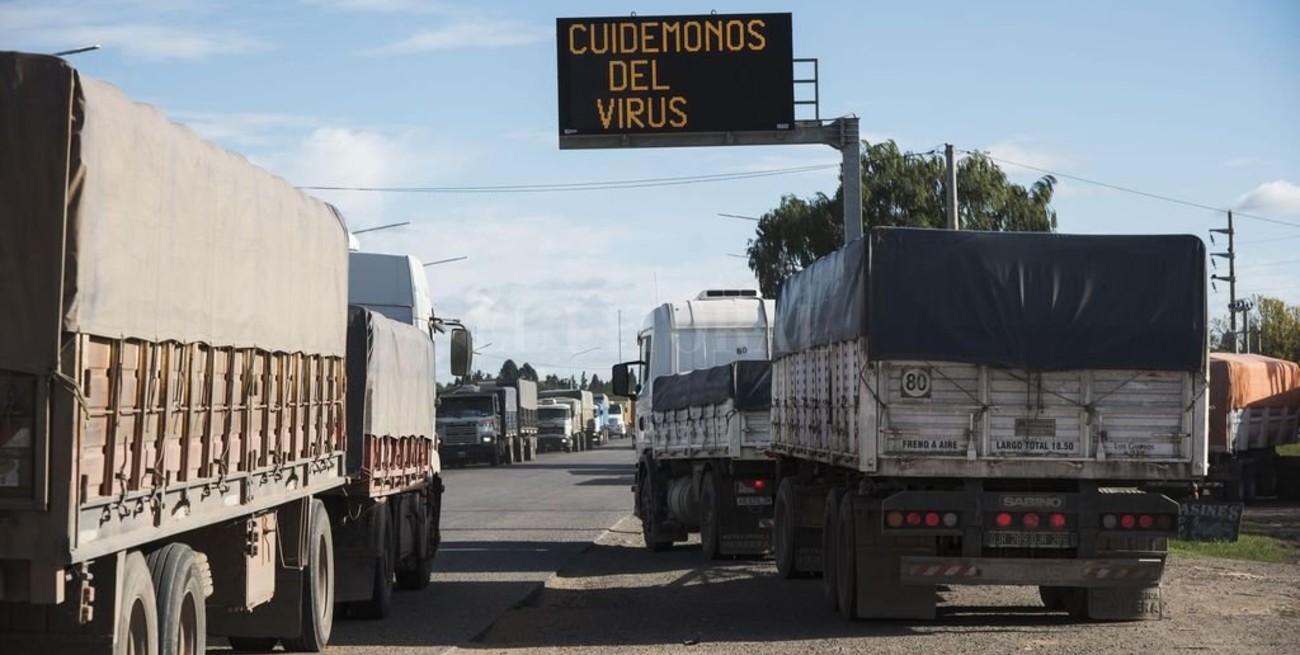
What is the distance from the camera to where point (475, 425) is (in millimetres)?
64000

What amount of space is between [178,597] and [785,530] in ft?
35.2

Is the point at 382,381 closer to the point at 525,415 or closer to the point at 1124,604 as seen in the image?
the point at 1124,604

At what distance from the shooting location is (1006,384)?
1479 centimetres

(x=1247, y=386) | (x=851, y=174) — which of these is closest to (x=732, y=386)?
(x=851, y=174)

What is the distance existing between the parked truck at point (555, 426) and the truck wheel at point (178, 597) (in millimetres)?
79520

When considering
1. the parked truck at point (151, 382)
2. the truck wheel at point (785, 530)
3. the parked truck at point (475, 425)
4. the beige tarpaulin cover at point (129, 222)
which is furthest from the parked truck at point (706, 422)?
the parked truck at point (475, 425)

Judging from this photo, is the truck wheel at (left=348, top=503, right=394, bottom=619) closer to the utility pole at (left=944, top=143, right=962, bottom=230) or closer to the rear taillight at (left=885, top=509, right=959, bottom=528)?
the rear taillight at (left=885, top=509, right=959, bottom=528)

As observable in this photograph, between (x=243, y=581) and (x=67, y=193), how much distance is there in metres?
4.07

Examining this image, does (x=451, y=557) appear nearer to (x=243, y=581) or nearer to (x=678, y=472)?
(x=678, y=472)

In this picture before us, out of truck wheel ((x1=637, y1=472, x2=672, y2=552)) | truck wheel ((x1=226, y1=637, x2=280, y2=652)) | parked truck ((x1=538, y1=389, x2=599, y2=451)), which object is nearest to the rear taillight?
truck wheel ((x1=226, y1=637, x2=280, y2=652))

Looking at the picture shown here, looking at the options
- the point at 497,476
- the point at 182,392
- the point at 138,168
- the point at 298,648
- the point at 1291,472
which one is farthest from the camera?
the point at 497,476

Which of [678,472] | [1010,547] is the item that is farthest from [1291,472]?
[1010,547]

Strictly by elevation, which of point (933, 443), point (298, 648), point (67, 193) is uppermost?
point (67, 193)

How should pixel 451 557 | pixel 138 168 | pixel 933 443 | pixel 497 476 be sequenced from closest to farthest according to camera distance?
1. pixel 138 168
2. pixel 933 443
3. pixel 451 557
4. pixel 497 476
